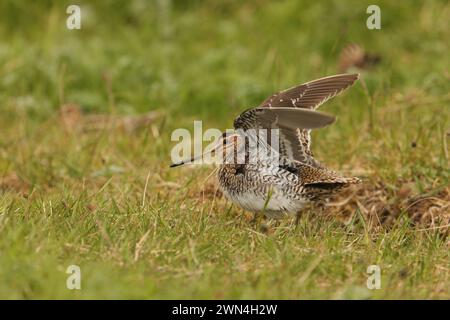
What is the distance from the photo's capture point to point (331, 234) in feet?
17.6

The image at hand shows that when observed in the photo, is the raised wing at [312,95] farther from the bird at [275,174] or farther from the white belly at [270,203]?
the white belly at [270,203]

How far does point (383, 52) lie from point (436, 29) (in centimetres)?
63

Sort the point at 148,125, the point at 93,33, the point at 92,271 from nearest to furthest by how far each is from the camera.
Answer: the point at 92,271 → the point at 148,125 → the point at 93,33

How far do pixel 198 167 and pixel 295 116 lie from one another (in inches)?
74.6

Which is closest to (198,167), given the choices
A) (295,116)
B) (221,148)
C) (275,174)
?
(221,148)

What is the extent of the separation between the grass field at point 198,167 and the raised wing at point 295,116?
1.58 ft

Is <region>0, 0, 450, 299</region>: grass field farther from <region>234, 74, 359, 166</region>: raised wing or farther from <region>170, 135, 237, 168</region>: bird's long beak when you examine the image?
<region>234, 74, 359, 166</region>: raised wing

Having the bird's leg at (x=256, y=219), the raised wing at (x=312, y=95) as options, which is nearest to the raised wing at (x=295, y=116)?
the raised wing at (x=312, y=95)

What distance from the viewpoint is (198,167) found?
6855mm

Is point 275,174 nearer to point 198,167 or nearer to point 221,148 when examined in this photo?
point 221,148

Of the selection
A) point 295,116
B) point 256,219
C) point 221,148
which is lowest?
point 256,219

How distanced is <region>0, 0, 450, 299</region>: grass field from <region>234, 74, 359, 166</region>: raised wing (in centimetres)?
48
